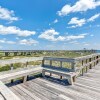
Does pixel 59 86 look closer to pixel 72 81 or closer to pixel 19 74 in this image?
pixel 72 81

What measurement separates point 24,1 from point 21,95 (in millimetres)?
10012

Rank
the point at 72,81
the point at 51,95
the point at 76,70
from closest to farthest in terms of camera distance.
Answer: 1. the point at 51,95
2. the point at 72,81
3. the point at 76,70

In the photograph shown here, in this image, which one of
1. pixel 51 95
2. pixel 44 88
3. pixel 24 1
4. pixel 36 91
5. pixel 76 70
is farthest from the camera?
pixel 24 1

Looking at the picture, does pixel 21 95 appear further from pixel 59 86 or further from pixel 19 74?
pixel 59 86

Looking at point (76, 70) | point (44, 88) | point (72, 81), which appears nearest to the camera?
point (44, 88)

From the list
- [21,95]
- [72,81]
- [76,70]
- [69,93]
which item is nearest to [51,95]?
[69,93]

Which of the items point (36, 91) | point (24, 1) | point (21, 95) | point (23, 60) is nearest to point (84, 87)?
point (36, 91)

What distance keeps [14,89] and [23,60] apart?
1548 millimetres

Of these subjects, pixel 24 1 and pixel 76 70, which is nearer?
pixel 76 70

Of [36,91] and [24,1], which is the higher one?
[24,1]

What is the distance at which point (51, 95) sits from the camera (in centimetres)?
446

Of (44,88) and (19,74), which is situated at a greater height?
(19,74)

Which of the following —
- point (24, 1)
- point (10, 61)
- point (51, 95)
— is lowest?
point (51, 95)

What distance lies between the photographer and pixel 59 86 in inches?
212
